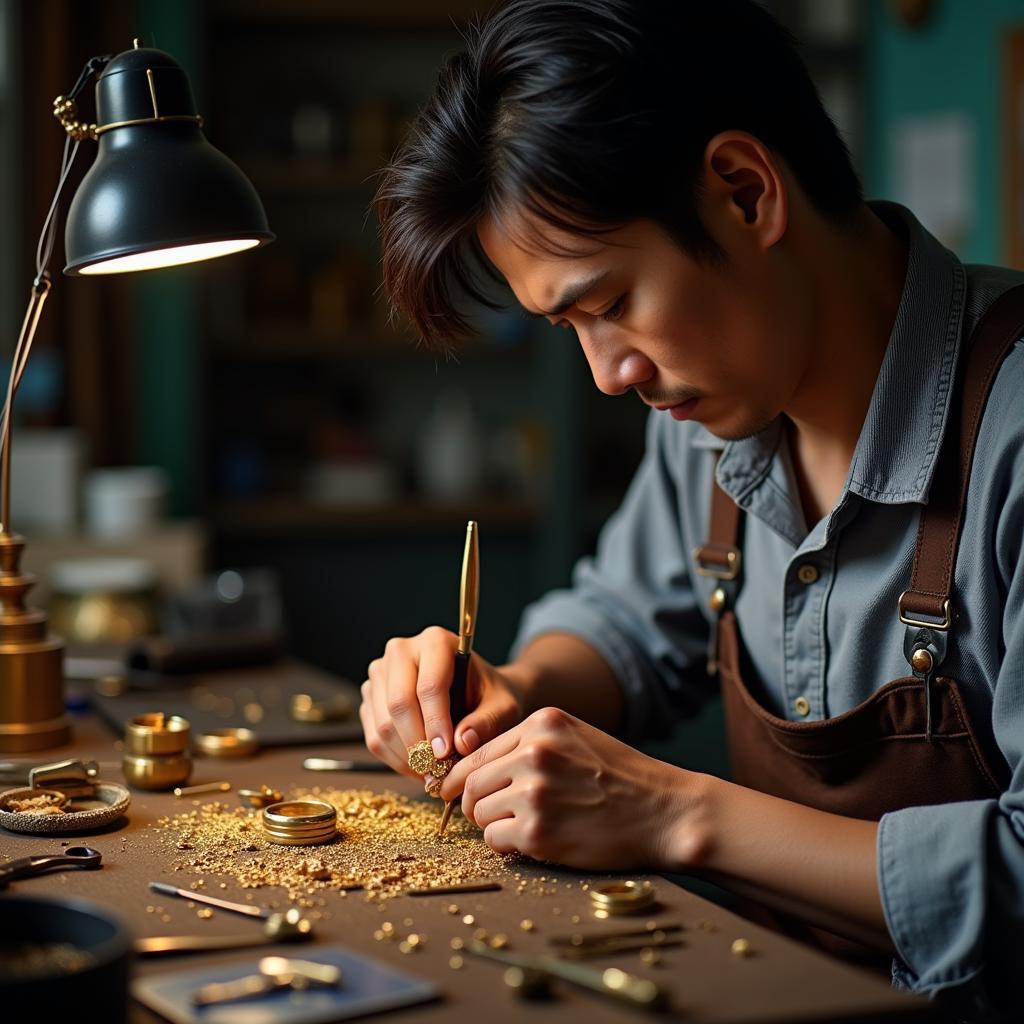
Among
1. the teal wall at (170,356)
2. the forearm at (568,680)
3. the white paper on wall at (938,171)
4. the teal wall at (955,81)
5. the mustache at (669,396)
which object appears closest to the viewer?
the mustache at (669,396)

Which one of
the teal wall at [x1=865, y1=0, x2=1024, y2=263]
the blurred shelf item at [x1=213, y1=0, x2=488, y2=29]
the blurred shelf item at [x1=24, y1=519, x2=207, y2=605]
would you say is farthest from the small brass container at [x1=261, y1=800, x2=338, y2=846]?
the blurred shelf item at [x1=213, y1=0, x2=488, y2=29]

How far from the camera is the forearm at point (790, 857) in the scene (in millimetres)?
1288

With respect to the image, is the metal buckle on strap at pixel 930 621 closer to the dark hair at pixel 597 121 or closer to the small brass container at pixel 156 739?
the dark hair at pixel 597 121

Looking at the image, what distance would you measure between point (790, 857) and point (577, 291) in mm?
620

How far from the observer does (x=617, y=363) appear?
1.56 meters

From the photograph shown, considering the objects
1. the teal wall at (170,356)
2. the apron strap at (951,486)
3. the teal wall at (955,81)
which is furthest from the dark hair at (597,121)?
the teal wall at (170,356)

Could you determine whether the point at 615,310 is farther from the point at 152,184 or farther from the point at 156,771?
the point at 156,771

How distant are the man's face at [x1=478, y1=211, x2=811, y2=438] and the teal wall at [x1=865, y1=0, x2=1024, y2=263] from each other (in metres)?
2.79

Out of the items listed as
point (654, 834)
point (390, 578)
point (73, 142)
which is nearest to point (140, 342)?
point (390, 578)

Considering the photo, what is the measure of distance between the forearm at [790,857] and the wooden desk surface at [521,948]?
0.06 metres

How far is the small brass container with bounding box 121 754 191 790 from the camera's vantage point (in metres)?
1.62

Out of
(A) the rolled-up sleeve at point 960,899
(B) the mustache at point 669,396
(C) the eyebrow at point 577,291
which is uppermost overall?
(C) the eyebrow at point 577,291

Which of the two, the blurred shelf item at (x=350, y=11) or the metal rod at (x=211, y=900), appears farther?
the blurred shelf item at (x=350, y=11)

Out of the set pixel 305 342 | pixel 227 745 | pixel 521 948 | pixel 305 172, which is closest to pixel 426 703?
pixel 227 745
